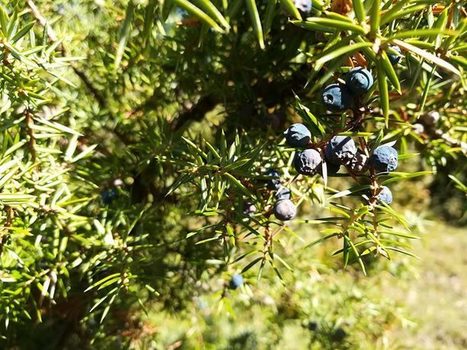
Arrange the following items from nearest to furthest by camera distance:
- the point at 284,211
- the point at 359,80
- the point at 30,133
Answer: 1. the point at 359,80
2. the point at 284,211
3. the point at 30,133

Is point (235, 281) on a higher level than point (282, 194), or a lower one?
lower

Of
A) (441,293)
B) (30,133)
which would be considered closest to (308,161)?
(30,133)

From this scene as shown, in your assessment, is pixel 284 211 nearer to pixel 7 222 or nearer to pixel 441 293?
pixel 7 222

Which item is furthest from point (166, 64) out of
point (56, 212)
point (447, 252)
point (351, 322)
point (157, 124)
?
point (447, 252)

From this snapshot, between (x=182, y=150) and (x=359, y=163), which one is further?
(x=182, y=150)

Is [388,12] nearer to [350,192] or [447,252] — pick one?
[350,192]

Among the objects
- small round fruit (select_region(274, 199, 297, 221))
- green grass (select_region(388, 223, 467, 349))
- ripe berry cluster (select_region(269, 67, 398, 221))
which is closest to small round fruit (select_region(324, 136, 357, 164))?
ripe berry cluster (select_region(269, 67, 398, 221))
